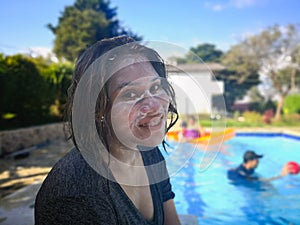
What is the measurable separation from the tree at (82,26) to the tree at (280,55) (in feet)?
37.9

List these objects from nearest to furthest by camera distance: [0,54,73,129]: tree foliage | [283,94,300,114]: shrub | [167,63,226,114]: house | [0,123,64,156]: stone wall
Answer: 1. [167,63,226,114]: house
2. [0,123,64,156]: stone wall
3. [0,54,73,129]: tree foliage
4. [283,94,300,114]: shrub

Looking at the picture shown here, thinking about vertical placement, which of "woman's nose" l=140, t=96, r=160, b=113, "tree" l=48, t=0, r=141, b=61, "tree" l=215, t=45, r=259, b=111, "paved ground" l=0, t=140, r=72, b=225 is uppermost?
"tree" l=48, t=0, r=141, b=61

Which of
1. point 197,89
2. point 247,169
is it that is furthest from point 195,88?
point 247,169

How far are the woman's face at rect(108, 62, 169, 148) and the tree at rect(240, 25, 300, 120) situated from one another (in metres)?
24.8

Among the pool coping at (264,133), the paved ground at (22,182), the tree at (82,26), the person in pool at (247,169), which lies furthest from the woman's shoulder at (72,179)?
the tree at (82,26)

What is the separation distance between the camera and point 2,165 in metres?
5.98

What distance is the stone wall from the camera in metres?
7.32

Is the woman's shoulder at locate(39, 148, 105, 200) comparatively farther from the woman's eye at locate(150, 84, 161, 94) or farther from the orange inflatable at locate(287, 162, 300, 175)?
the orange inflatable at locate(287, 162, 300, 175)

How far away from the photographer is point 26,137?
27.9 feet

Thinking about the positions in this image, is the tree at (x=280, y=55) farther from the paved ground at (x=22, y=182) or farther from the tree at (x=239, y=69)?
the paved ground at (x=22, y=182)

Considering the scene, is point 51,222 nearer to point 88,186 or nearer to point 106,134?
point 88,186

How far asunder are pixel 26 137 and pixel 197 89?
838 centimetres

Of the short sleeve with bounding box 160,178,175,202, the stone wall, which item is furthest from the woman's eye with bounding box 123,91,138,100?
the stone wall

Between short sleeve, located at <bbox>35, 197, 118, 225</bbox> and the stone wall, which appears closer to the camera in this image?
short sleeve, located at <bbox>35, 197, 118, 225</bbox>
